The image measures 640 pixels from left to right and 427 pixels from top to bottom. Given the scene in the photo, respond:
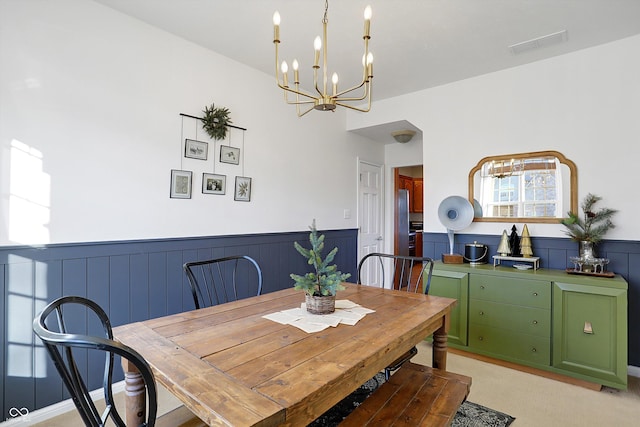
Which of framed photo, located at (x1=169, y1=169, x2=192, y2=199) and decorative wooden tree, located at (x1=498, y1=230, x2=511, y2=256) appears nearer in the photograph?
framed photo, located at (x1=169, y1=169, x2=192, y2=199)

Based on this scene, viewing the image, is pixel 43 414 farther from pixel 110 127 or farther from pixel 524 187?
pixel 524 187

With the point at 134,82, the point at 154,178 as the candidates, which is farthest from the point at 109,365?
the point at 134,82

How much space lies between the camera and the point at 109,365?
120 cm

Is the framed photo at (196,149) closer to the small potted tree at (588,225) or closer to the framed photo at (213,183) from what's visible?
the framed photo at (213,183)

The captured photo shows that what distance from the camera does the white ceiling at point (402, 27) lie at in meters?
2.29

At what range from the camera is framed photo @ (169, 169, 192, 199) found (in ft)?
8.82

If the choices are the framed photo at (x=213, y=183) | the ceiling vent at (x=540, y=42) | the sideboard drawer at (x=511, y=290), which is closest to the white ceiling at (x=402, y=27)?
the ceiling vent at (x=540, y=42)

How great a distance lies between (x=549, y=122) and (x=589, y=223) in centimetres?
96

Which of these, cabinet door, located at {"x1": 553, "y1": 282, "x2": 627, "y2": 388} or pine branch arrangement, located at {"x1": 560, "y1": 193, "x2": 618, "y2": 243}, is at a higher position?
pine branch arrangement, located at {"x1": 560, "y1": 193, "x2": 618, "y2": 243}

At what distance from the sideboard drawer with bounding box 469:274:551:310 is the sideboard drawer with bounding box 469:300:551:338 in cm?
4

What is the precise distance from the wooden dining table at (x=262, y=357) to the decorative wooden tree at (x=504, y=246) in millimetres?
1570

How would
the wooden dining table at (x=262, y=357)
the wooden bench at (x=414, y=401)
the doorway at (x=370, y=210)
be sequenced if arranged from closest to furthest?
the wooden dining table at (x=262, y=357) → the wooden bench at (x=414, y=401) → the doorway at (x=370, y=210)

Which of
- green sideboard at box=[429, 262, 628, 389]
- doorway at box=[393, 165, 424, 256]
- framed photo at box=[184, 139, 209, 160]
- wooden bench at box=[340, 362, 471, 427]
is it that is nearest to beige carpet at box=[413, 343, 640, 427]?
green sideboard at box=[429, 262, 628, 389]

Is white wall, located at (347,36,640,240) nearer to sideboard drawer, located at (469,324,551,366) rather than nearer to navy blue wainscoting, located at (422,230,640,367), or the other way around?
navy blue wainscoting, located at (422,230,640,367)
